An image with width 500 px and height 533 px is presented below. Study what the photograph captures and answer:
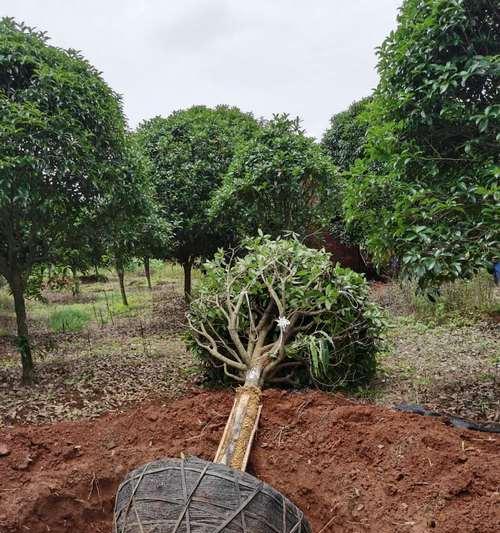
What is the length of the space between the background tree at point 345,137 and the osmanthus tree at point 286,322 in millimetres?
9005

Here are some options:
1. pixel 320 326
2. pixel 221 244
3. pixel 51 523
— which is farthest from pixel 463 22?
pixel 221 244

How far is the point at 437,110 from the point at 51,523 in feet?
13.5

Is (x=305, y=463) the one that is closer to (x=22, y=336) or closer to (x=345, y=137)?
(x=22, y=336)

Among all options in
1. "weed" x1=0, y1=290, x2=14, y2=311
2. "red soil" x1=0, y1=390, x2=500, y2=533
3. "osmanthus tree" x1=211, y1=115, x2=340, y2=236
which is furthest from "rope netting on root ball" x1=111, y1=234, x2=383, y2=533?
"weed" x1=0, y1=290, x2=14, y2=311

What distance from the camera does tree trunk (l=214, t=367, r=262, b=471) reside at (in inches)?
132

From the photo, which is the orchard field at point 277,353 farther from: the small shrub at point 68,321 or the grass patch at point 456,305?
the small shrub at point 68,321

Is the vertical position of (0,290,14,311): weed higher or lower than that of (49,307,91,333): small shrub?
higher

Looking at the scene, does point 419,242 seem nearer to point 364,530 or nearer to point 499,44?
point 499,44

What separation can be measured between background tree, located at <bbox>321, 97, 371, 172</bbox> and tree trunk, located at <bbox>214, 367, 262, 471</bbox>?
11.0 metres

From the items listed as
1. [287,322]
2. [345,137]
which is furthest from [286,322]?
[345,137]

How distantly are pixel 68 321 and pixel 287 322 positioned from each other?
6.61m

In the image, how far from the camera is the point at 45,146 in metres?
4.75

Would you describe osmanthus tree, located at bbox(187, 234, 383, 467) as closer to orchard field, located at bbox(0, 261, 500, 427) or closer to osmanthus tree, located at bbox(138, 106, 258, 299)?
orchard field, located at bbox(0, 261, 500, 427)

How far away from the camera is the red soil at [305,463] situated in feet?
9.16
